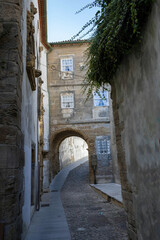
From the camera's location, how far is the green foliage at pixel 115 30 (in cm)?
258

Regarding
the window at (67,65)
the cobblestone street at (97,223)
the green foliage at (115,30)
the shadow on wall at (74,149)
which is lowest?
the cobblestone street at (97,223)

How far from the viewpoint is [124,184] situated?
3.90 m

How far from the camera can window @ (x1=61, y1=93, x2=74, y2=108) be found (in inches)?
614

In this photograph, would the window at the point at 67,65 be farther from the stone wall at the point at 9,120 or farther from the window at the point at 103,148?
the stone wall at the point at 9,120

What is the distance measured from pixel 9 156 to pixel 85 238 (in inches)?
102

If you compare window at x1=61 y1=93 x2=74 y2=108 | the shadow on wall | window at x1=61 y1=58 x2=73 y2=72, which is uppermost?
window at x1=61 y1=58 x2=73 y2=72

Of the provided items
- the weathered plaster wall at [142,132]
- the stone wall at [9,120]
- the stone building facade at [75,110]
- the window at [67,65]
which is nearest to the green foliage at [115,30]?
the weathered plaster wall at [142,132]

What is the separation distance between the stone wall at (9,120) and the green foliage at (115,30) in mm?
1259

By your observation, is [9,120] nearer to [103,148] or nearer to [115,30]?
[115,30]

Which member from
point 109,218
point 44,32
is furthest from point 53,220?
point 44,32

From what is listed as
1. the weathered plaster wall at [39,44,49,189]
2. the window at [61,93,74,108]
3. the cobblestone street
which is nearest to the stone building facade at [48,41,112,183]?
the window at [61,93,74,108]

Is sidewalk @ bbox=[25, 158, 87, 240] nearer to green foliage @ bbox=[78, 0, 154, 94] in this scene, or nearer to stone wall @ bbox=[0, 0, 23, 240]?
stone wall @ bbox=[0, 0, 23, 240]

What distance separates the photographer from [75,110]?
609 inches

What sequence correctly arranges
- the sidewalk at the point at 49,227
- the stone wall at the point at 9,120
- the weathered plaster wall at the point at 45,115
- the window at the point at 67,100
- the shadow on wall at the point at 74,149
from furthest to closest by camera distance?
the shadow on wall at the point at 74,149 → the window at the point at 67,100 → the weathered plaster wall at the point at 45,115 → the sidewalk at the point at 49,227 → the stone wall at the point at 9,120
